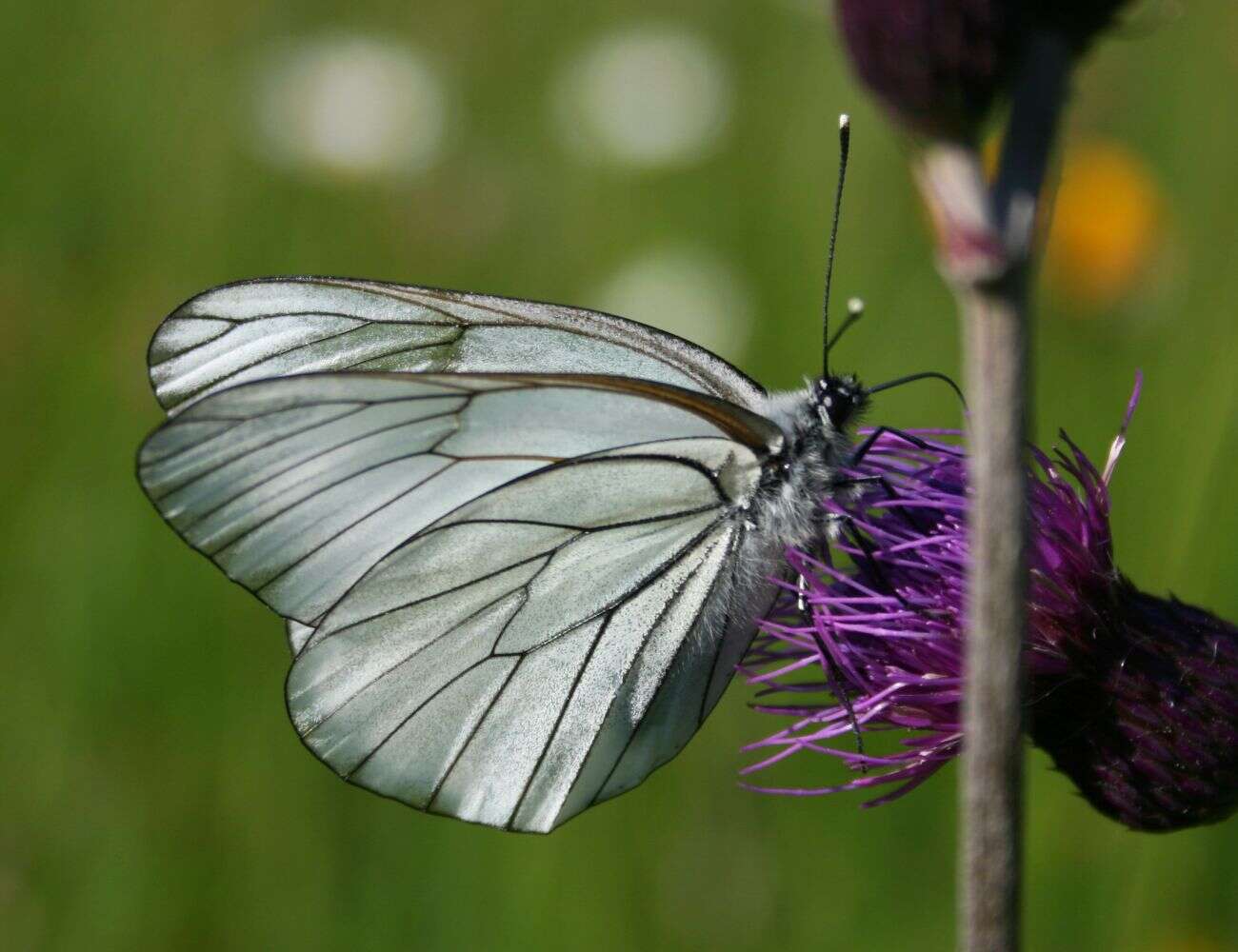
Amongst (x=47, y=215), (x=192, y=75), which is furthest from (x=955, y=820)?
(x=192, y=75)

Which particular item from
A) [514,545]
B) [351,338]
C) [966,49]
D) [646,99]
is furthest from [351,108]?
[966,49]

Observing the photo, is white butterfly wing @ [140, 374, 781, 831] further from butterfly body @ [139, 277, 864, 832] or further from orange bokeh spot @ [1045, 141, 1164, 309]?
orange bokeh spot @ [1045, 141, 1164, 309]

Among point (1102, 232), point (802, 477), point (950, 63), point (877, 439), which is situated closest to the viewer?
point (950, 63)

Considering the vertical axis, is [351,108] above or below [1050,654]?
above

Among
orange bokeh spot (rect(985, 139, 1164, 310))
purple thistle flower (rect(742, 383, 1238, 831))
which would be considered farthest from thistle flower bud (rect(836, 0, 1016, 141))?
orange bokeh spot (rect(985, 139, 1164, 310))

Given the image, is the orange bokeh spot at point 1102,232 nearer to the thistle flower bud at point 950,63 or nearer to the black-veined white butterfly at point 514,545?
the black-veined white butterfly at point 514,545

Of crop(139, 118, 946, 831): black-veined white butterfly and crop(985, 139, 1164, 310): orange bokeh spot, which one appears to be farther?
crop(985, 139, 1164, 310): orange bokeh spot

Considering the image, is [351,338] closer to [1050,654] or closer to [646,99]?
[1050,654]
